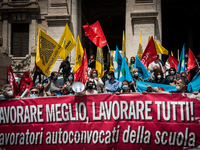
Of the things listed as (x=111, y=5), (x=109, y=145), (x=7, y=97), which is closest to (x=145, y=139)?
(x=109, y=145)

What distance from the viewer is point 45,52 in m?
6.57

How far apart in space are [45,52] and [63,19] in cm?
740

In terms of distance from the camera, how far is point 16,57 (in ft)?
51.8

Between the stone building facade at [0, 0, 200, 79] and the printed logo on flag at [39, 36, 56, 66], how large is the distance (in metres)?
3.67

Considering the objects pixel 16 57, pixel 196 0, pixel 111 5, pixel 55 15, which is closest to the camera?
pixel 55 15

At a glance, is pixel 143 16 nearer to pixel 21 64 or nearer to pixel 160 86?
pixel 160 86

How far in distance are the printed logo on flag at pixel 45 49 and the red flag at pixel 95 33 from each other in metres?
2.68

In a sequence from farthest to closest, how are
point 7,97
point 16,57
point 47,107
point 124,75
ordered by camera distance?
point 16,57
point 124,75
point 7,97
point 47,107

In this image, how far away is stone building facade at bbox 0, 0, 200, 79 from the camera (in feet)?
42.4

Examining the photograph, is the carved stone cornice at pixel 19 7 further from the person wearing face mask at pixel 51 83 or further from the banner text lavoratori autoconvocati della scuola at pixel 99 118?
the banner text lavoratori autoconvocati della scuola at pixel 99 118

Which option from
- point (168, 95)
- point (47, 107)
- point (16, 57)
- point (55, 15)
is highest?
point (55, 15)

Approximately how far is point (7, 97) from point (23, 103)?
0.69m

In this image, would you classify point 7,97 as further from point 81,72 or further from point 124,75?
point 124,75

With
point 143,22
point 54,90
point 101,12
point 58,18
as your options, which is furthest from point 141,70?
point 101,12
